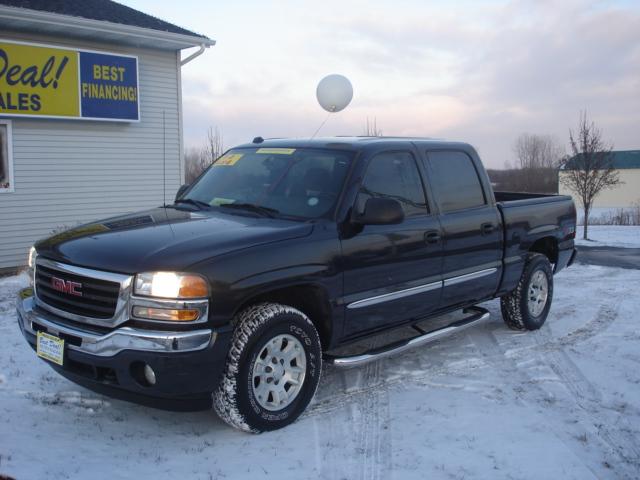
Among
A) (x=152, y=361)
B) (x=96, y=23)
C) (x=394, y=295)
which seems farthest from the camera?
(x=96, y=23)

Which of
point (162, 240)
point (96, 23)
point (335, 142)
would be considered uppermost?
point (96, 23)

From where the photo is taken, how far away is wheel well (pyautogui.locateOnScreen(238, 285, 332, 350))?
4188mm

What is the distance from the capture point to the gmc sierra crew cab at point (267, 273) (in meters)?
3.61

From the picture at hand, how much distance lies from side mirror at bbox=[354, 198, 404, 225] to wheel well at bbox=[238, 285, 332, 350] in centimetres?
62

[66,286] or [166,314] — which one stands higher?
[66,286]

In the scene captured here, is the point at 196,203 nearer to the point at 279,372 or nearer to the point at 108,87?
the point at 279,372

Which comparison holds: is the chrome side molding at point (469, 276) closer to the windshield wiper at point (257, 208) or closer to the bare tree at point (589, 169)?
the windshield wiper at point (257, 208)

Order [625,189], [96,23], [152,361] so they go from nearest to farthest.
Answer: [152,361]
[96,23]
[625,189]

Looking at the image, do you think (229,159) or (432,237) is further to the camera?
(229,159)

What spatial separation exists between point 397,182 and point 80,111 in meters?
8.61

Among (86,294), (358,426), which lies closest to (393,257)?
(358,426)

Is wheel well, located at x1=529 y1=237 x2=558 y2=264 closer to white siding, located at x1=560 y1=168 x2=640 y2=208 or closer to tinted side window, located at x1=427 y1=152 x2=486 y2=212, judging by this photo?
tinted side window, located at x1=427 y1=152 x2=486 y2=212

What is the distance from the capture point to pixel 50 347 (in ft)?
12.9

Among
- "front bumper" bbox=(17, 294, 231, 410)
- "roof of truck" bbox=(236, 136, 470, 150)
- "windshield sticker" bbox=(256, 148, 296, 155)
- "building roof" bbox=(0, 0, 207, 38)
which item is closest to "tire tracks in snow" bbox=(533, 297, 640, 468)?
"roof of truck" bbox=(236, 136, 470, 150)
